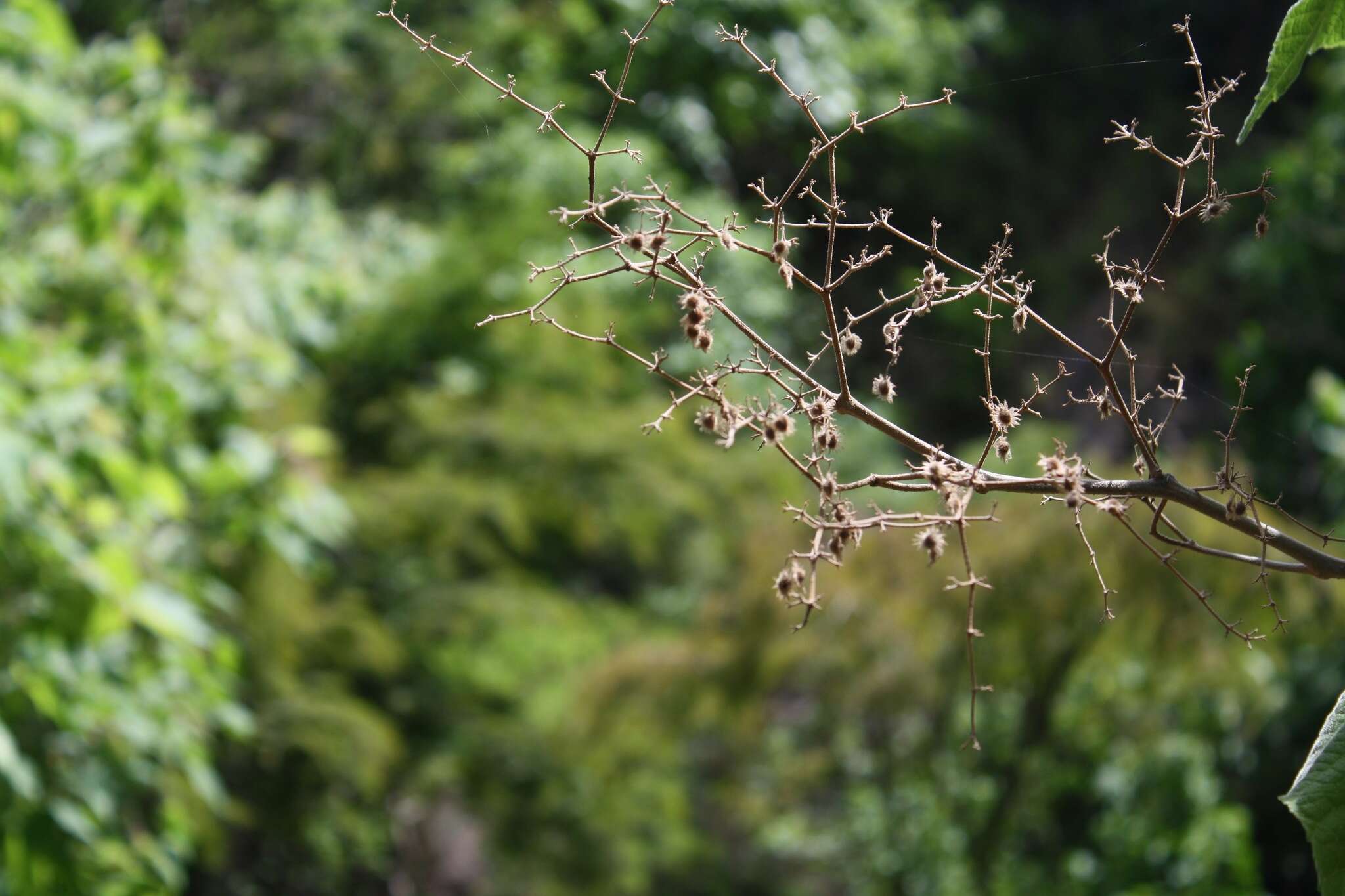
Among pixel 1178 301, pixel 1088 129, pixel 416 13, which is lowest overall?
pixel 416 13

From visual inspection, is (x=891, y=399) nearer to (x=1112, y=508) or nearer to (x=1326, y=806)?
(x=1112, y=508)

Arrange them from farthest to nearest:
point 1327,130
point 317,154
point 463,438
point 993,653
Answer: point 317,154, point 1327,130, point 463,438, point 993,653

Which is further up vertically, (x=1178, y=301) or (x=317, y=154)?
(x=1178, y=301)

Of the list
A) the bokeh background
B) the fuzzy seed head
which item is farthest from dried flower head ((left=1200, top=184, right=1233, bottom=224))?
the bokeh background

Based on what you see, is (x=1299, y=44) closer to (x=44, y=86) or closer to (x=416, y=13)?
(x=44, y=86)

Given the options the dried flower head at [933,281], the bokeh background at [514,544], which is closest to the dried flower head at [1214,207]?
the dried flower head at [933,281]

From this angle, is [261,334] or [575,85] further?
[575,85]

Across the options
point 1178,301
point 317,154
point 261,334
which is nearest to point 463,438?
point 261,334
